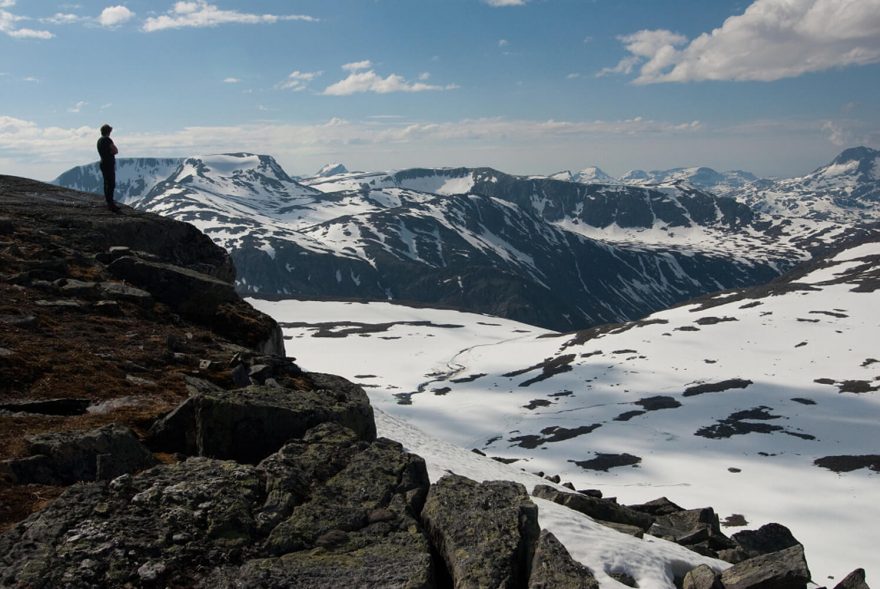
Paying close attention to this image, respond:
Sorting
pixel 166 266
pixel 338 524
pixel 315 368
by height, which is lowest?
pixel 315 368

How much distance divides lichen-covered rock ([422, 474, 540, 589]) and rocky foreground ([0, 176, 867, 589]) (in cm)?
3

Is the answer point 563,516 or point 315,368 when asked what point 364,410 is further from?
point 315,368

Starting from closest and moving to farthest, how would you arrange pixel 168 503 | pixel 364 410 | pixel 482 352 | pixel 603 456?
pixel 168 503 → pixel 364 410 → pixel 603 456 → pixel 482 352

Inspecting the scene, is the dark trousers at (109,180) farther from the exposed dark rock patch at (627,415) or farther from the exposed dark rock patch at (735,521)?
the exposed dark rock patch at (627,415)

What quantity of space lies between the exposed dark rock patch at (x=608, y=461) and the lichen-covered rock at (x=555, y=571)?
75058 mm

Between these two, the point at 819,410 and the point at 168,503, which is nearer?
the point at 168,503

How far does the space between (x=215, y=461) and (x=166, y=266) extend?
14.3 metres

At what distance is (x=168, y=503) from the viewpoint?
327 inches

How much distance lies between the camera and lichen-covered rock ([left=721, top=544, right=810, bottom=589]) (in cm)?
1355

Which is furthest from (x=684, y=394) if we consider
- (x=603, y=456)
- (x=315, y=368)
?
(x=315, y=368)

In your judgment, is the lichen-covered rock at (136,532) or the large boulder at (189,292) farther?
the large boulder at (189,292)

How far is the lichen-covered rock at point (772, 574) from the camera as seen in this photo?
44.4 feet

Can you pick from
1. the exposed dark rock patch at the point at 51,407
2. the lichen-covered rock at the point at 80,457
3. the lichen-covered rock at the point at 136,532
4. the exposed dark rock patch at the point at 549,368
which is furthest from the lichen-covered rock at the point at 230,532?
the exposed dark rock patch at the point at 549,368

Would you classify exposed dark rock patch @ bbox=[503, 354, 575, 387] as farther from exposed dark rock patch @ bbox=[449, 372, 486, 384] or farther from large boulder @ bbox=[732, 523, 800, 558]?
large boulder @ bbox=[732, 523, 800, 558]
